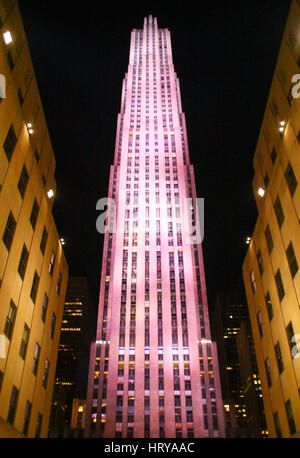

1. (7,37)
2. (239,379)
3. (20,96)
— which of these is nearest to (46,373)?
(20,96)

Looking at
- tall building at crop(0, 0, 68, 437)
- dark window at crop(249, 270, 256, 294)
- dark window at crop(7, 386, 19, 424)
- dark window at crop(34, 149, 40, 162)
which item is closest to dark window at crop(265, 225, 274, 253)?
dark window at crop(249, 270, 256, 294)

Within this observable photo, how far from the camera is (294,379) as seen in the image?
84.7ft

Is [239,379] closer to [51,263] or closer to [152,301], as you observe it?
[152,301]

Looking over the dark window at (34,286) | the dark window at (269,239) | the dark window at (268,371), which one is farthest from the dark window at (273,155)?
the dark window at (34,286)

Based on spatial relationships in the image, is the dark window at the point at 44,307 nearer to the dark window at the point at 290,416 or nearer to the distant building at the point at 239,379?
the dark window at the point at 290,416

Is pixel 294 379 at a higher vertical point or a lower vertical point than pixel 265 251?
lower

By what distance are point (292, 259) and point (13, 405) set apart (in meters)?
21.7

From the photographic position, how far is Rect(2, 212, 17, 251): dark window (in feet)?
81.9

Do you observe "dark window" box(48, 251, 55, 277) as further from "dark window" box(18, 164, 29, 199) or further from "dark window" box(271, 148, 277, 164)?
"dark window" box(271, 148, 277, 164)

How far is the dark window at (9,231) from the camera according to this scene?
81.9 ft
